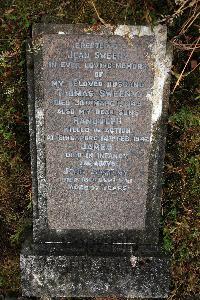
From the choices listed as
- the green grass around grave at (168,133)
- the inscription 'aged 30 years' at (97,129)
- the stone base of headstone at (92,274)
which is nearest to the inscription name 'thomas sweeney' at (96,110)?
the inscription 'aged 30 years' at (97,129)

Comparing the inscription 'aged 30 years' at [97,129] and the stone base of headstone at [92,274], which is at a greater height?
the inscription 'aged 30 years' at [97,129]

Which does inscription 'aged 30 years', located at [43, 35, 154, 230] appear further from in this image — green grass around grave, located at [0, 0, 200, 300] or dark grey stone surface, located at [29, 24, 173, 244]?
green grass around grave, located at [0, 0, 200, 300]

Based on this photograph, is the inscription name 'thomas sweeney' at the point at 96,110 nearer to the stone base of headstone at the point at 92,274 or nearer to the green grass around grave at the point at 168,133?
the green grass around grave at the point at 168,133

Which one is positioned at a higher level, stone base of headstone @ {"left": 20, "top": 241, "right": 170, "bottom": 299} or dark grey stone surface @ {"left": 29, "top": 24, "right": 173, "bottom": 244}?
dark grey stone surface @ {"left": 29, "top": 24, "right": 173, "bottom": 244}

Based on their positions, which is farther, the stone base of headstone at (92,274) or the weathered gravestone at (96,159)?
the stone base of headstone at (92,274)

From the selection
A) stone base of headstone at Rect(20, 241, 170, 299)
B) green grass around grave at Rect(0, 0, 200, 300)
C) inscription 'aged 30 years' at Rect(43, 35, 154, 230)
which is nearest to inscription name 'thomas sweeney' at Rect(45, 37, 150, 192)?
inscription 'aged 30 years' at Rect(43, 35, 154, 230)

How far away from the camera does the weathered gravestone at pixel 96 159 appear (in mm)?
2578

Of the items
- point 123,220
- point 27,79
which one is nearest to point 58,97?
point 27,79

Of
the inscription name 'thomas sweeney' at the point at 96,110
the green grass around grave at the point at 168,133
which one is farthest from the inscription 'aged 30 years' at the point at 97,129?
the green grass around grave at the point at 168,133

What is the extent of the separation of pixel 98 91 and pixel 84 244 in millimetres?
1163

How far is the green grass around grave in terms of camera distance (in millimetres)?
2576

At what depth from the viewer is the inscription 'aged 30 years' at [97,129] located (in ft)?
8.46

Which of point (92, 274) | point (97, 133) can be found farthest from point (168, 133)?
point (92, 274)

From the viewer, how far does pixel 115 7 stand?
256cm
